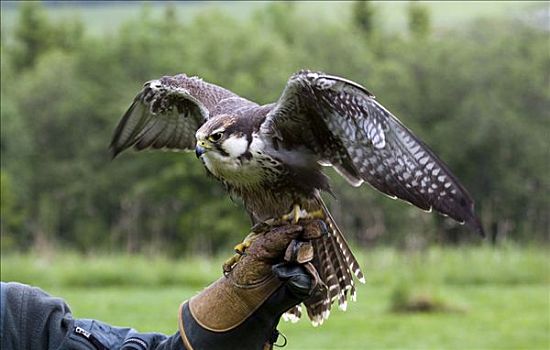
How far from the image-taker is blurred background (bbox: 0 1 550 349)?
42.6ft

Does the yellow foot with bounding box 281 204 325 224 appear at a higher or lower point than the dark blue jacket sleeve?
lower

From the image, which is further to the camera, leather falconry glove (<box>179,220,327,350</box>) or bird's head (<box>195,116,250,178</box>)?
bird's head (<box>195,116,250,178</box>)

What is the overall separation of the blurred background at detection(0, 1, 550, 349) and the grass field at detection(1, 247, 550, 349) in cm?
4

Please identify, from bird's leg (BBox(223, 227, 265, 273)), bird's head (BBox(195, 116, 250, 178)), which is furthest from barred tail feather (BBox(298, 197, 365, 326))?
bird's leg (BBox(223, 227, 265, 273))

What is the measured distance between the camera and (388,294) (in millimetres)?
13414

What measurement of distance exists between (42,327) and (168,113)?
273 centimetres

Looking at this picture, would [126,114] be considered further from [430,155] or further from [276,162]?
[430,155]

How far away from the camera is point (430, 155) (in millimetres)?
4344

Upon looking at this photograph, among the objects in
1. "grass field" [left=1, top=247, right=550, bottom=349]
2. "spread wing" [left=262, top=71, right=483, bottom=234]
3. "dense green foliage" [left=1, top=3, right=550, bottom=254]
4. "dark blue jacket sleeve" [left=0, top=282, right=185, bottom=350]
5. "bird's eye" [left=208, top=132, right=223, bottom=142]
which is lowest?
"dense green foliage" [left=1, top=3, right=550, bottom=254]

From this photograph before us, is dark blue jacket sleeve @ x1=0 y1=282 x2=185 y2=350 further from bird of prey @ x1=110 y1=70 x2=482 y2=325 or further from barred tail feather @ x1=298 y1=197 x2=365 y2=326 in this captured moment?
barred tail feather @ x1=298 y1=197 x2=365 y2=326

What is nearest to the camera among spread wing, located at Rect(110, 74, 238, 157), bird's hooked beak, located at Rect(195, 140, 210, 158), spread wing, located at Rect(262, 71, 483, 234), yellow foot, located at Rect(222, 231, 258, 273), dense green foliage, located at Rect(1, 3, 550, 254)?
spread wing, located at Rect(262, 71, 483, 234)

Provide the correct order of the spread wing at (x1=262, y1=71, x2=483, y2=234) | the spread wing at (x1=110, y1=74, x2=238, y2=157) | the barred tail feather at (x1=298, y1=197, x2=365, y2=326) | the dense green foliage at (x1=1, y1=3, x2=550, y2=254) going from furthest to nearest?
the dense green foliage at (x1=1, y1=3, x2=550, y2=254) → the spread wing at (x1=110, y1=74, x2=238, y2=157) → the barred tail feather at (x1=298, y1=197, x2=365, y2=326) → the spread wing at (x1=262, y1=71, x2=483, y2=234)

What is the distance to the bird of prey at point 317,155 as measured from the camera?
4.41 meters

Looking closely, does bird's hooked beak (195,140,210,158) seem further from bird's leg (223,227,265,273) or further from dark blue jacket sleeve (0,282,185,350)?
dark blue jacket sleeve (0,282,185,350)
